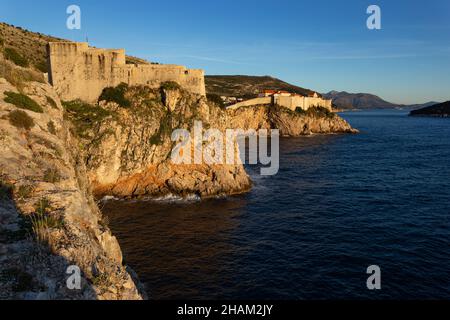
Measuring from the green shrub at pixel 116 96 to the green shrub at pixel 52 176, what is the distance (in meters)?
→ 32.2

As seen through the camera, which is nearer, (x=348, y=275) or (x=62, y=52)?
(x=348, y=275)

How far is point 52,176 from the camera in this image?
50.3ft

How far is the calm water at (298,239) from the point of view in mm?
23406

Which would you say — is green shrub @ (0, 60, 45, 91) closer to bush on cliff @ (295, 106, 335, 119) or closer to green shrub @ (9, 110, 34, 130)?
green shrub @ (9, 110, 34, 130)

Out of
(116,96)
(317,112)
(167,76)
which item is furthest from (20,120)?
(317,112)

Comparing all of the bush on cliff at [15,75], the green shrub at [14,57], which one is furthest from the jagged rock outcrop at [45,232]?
the green shrub at [14,57]

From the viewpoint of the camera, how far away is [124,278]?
10.3m

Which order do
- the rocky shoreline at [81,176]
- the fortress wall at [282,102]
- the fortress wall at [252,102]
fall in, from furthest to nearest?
the fortress wall at [282,102]
the fortress wall at [252,102]
the rocky shoreline at [81,176]

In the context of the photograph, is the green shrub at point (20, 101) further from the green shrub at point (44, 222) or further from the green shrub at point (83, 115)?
the green shrub at point (83, 115)

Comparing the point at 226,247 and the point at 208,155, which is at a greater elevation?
the point at 208,155
